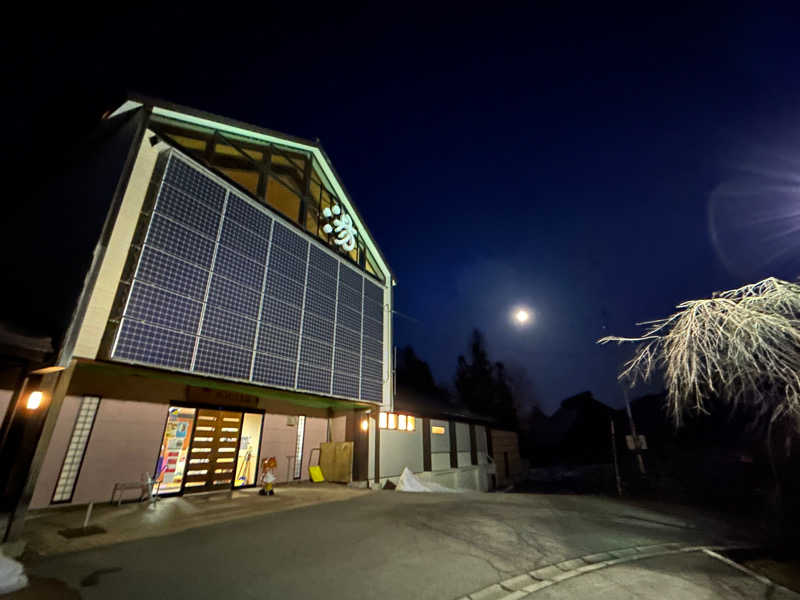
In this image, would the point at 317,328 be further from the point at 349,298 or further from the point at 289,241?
the point at 289,241

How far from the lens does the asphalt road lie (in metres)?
4.14

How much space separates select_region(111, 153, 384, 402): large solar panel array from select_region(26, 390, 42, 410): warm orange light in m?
1.14

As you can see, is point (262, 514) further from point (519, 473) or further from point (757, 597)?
point (519, 473)

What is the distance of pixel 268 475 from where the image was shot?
1042 cm

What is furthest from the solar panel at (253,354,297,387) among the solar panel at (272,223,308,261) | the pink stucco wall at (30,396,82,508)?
the pink stucco wall at (30,396,82,508)

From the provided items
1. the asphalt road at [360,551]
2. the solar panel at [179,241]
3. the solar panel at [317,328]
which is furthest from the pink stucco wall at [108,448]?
the solar panel at [179,241]

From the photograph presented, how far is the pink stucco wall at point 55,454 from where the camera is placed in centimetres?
791

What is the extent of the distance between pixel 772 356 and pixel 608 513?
695 cm

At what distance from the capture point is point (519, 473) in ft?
95.8

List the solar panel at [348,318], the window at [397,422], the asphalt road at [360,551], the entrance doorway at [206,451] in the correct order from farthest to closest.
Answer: the window at [397,422], the solar panel at [348,318], the entrance doorway at [206,451], the asphalt road at [360,551]

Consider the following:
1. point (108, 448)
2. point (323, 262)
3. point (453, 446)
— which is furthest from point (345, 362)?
point (453, 446)

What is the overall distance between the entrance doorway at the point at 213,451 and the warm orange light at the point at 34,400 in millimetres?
5919

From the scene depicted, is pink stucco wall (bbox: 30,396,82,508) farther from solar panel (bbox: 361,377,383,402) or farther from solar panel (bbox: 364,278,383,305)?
solar panel (bbox: 364,278,383,305)

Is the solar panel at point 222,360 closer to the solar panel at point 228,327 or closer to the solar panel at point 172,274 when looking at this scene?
the solar panel at point 228,327
